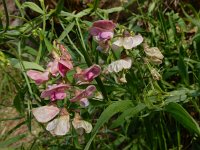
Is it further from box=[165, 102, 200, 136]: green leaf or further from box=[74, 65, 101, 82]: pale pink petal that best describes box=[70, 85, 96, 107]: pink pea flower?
box=[165, 102, 200, 136]: green leaf

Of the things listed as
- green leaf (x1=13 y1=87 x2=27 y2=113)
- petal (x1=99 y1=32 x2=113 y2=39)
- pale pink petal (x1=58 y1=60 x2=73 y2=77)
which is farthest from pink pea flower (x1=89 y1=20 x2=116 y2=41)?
green leaf (x1=13 y1=87 x2=27 y2=113)

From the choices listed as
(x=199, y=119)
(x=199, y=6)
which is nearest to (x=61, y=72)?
(x=199, y=119)

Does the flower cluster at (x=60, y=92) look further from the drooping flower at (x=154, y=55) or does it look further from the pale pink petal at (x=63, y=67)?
the drooping flower at (x=154, y=55)

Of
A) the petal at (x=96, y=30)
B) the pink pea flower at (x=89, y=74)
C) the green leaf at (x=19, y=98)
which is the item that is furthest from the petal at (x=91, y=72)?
the green leaf at (x=19, y=98)

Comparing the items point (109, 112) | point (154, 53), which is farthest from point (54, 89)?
point (154, 53)

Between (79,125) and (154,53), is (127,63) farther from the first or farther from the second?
(79,125)

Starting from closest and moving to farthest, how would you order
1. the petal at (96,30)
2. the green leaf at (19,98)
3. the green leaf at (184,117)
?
the green leaf at (184,117), the petal at (96,30), the green leaf at (19,98)
